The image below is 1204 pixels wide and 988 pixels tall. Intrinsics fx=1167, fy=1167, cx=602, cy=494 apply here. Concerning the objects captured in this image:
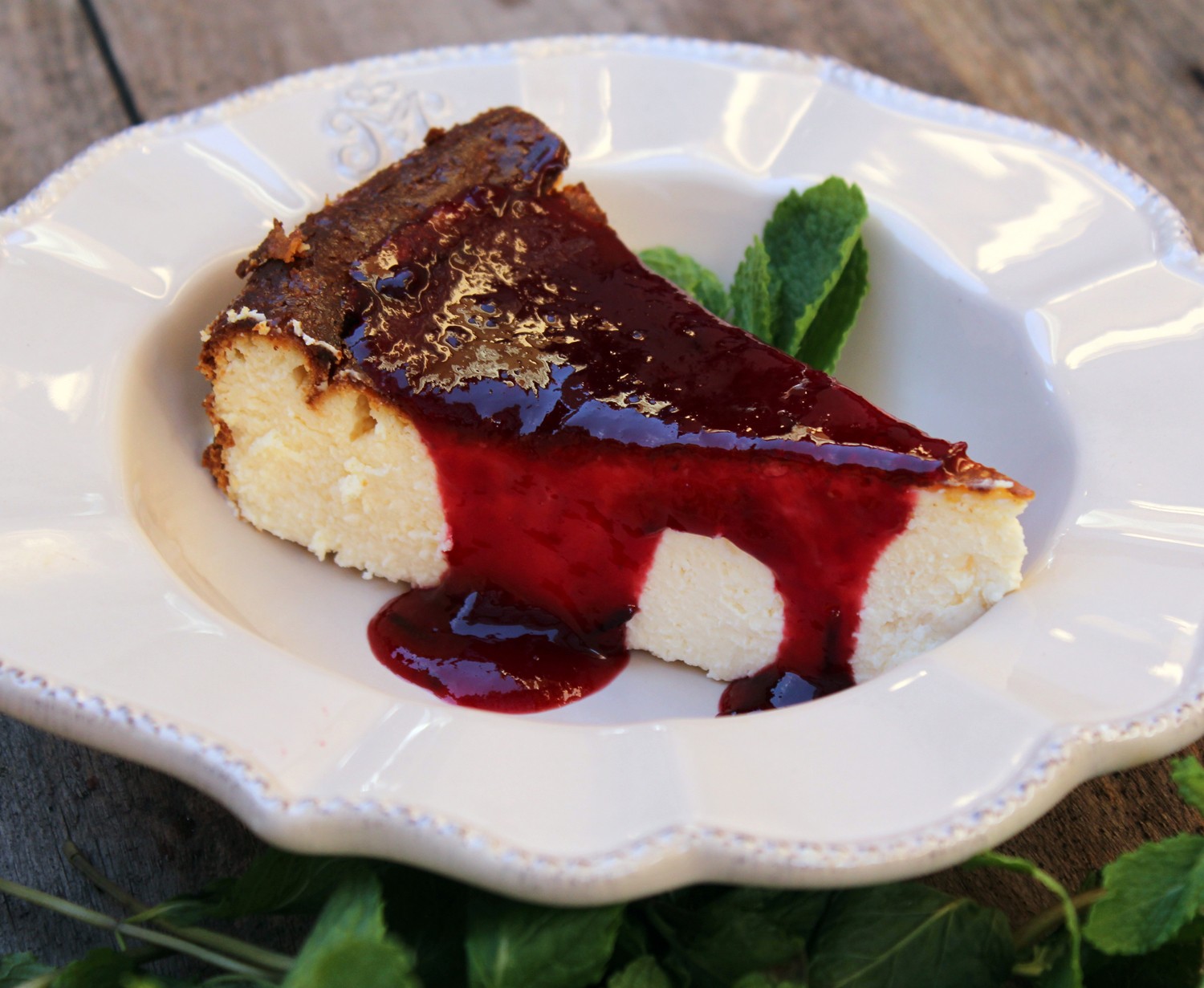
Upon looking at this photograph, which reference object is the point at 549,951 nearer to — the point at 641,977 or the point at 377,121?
the point at 641,977

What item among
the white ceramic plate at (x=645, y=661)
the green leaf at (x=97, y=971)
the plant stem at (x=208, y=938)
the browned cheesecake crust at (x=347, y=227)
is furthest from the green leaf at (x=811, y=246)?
the green leaf at (x=97, y=971)

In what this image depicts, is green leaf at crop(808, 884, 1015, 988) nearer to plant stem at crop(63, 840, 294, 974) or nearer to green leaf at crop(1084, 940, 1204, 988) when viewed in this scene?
green leaf at crop(1084, 940, 1204, 988)

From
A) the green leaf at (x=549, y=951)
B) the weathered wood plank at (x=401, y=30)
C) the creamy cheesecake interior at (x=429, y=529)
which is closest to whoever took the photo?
the green leaf at (x=549, y=951)

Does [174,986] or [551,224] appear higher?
[551,224]

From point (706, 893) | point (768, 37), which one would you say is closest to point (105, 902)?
point (706, 893)

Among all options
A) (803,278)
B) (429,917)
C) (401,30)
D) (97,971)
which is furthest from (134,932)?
(401,30)

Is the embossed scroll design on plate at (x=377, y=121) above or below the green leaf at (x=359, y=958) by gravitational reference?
above

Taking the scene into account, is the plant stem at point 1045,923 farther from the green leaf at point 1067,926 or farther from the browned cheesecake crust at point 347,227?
the browned cheesecake crust at point 347,227

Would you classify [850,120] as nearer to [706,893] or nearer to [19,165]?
[706,893]
